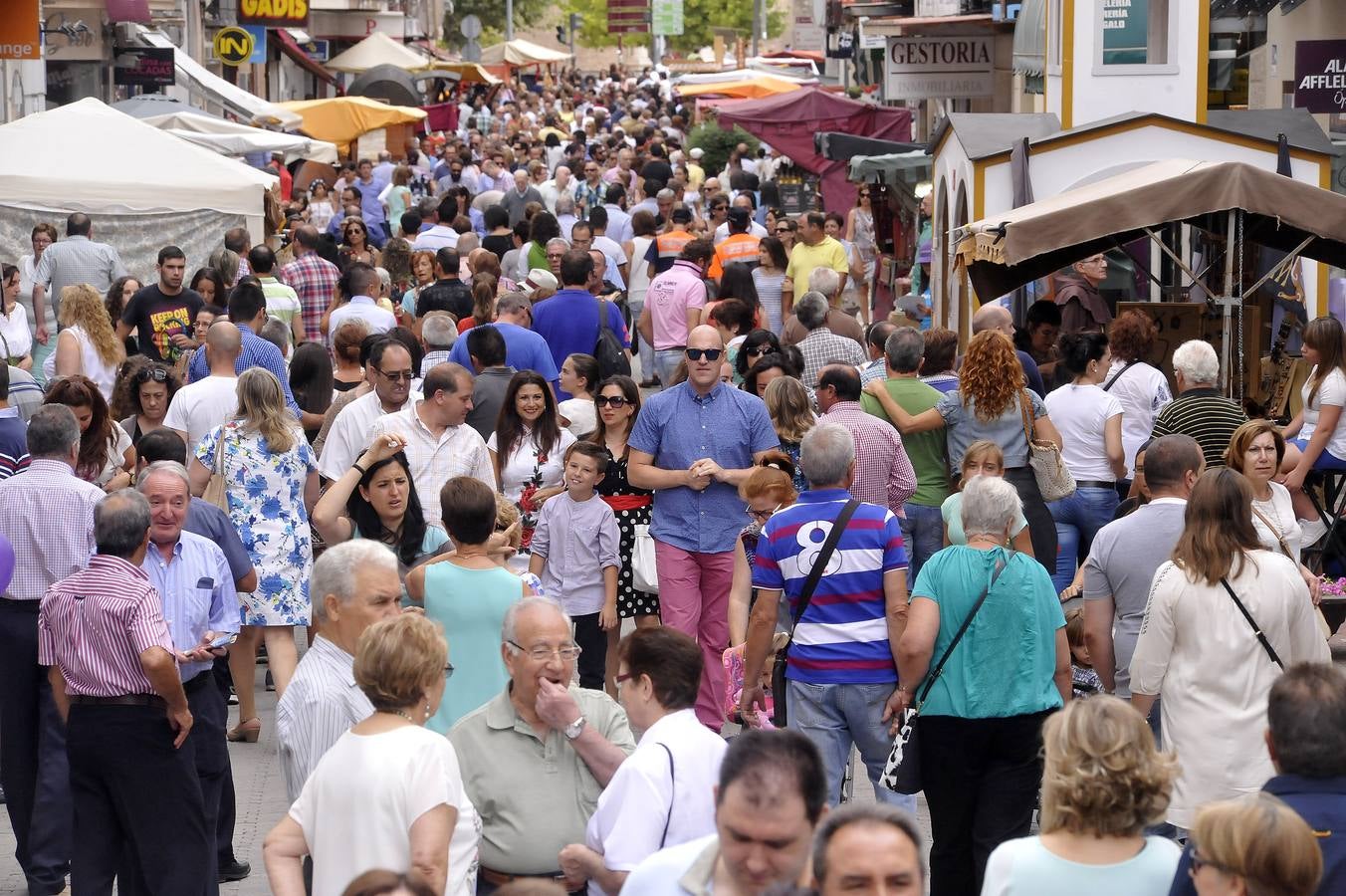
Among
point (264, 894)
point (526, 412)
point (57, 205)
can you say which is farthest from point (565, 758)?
point (57, 205)

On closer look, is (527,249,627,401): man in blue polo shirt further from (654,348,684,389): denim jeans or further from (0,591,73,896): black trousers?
(0,591,73,896): black trousers

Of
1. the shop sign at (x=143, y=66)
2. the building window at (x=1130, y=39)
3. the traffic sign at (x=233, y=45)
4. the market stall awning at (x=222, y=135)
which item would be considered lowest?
the market stall awning at (x=222, y=135)

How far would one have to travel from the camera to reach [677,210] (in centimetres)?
1856

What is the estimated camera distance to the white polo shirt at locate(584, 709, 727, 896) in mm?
4340

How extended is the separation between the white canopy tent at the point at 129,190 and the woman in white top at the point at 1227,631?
12.8 meters

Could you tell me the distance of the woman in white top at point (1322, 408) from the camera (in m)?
9.42

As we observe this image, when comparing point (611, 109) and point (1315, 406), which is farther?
point (611, 109)

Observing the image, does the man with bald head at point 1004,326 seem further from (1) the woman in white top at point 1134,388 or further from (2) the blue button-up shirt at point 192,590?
(2) the blue button-up shirt at point 192,590

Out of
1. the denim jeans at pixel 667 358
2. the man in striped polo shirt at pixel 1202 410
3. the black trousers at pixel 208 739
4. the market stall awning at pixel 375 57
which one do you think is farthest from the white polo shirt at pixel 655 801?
the market stall awning at pixel 375 57

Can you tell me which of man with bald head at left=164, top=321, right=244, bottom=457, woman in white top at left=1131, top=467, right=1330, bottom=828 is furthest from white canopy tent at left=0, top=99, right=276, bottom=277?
woman in white top at left=1131, top=467, right=1330, bottom=828

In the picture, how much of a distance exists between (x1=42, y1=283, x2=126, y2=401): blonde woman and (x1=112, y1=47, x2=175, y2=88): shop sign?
1747 centimetres

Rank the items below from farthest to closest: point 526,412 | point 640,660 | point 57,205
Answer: point 57,205, point 526,412, point 640,660

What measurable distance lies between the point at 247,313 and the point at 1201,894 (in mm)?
8085

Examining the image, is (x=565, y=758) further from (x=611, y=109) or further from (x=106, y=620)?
(x=611, y=109)
